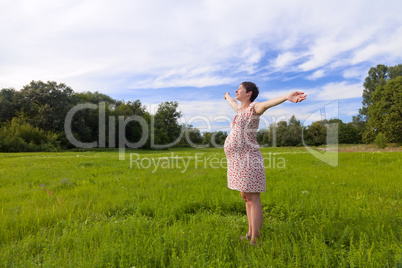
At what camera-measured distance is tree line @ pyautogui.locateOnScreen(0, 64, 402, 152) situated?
108 feet

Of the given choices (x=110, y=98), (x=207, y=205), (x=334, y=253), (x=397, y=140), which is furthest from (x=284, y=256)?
(x=110, y=98)

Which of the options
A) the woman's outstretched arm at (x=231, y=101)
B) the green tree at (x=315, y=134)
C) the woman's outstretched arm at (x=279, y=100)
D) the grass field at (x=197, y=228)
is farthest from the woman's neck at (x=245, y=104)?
the green tree at (x=315, y=134)

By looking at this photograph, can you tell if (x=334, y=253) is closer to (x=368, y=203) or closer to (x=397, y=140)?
(x=368, y=203)

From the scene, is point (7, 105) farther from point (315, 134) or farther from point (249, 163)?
point (315, 134)

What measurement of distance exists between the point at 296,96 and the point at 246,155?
1087mm

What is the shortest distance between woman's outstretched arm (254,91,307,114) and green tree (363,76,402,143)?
38622mm

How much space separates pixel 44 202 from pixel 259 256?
4972 mm

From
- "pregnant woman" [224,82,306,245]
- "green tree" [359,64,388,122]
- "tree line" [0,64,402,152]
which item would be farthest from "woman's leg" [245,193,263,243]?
"green tree" [359,64,388,122]

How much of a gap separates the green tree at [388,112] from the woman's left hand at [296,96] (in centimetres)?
3862

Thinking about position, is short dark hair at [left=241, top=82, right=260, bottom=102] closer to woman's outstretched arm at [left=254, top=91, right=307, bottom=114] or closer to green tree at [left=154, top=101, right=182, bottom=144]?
woman's outstretched arm at [left=254, top=91, right=307, bottom=114]

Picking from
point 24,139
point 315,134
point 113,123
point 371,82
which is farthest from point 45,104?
point 371,82

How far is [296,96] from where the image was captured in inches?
113

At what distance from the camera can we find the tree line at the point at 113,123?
32.8 meters

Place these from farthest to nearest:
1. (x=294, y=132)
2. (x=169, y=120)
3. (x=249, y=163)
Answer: (x=169, y=120), (x=294, y=132), (x=249, y=163)
